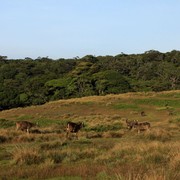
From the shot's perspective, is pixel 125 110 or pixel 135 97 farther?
pixel 135 97

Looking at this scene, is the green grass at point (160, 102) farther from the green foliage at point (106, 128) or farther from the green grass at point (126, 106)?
the green foliage at point (106, 128)

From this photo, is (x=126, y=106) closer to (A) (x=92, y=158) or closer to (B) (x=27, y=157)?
(A) (x=92, y=158)

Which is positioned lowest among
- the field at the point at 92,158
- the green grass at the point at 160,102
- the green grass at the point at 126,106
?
the green grass at the point at 126,106

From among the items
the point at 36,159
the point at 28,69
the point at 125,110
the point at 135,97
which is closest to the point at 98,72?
the point at 28,69

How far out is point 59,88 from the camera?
73.2 metres

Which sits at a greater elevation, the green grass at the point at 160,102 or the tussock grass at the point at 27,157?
the tussock grass at the point at 27,157

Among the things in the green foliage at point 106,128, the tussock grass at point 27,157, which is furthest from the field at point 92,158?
the green foliage at point 106,128

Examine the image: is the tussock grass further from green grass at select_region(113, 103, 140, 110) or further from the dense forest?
the dense forest

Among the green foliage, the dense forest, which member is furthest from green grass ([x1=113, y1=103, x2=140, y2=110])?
the dense forest

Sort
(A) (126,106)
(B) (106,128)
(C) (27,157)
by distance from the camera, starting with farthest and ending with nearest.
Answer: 1. (A) (126,106)
2. (B) (106,128)
3. (C) (27,157)

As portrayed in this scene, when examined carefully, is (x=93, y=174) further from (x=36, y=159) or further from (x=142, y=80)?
(x=142, y=80)

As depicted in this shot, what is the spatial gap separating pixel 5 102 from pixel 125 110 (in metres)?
34.5

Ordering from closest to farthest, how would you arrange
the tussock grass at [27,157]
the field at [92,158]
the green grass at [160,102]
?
the field at [92,158]
the tussock grass at [27,157]
the green grass at [160,102]

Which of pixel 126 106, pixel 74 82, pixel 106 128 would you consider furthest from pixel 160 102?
pixel 74 82
